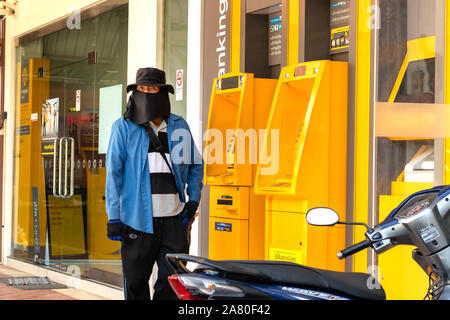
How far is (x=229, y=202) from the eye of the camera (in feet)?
16.5

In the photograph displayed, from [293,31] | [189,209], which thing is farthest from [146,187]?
[293,31]

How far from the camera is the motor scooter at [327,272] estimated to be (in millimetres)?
2062

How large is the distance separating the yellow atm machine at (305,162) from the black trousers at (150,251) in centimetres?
58

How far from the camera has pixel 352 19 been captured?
14.4 ft

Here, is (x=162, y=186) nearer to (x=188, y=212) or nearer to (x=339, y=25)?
(x=188, y=212)

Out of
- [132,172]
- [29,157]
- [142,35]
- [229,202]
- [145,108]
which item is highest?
[142,35]

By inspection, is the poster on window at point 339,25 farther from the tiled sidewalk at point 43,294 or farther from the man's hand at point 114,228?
the tiled sidewalk at point 43,294

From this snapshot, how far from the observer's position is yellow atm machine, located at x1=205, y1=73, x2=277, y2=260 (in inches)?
192

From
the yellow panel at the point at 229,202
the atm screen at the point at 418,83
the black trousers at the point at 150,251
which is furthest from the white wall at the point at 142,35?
the atm screen at the point at 418,83

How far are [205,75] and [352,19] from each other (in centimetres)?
160

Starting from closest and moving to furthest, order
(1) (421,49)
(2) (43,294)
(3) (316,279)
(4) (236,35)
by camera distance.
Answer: (3) (316,279), (1) (421,49), (4) (236,35), (2) (43,294)

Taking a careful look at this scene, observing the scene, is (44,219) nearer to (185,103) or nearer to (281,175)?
(185,103)

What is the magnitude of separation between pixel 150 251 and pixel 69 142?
3748mm
